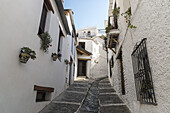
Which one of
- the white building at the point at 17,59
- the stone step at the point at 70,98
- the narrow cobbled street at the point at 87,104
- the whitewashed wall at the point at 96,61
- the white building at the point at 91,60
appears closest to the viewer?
the white building at the point at 17,59

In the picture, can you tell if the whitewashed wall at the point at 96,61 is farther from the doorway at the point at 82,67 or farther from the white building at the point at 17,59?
the white building at the point at 17,59

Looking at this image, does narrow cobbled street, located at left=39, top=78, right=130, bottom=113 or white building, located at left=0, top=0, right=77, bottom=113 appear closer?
white building, located at left=0, top=0, right=77, bottom=113

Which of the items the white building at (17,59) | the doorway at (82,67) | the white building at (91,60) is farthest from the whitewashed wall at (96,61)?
the white building at (17,59)

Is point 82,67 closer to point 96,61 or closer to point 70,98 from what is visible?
point 96,61

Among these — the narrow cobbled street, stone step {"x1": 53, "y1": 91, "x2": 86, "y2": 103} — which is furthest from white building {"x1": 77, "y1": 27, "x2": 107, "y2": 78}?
the narrow cobbled street

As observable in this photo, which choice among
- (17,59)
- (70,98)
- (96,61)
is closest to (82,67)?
(96,61)

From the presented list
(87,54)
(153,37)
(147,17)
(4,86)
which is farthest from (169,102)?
(87,54)

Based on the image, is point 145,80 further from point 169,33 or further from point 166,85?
point 169,33

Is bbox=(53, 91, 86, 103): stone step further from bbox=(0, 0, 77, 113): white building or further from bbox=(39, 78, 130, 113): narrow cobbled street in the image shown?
bbox=(0, 0, 77, 113): white building

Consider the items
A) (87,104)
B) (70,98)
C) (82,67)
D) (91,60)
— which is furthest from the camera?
(91,60)

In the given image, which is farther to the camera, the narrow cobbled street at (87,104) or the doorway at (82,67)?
the doorway at (82,67)

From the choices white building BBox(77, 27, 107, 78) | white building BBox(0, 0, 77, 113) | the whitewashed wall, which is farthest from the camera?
the whitewashed wall

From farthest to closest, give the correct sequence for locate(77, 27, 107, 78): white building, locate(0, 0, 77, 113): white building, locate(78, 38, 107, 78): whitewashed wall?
locate(78, 38, 107, 78): whitewashed wall → locate(77, 27, 107, 78): white building → locate(0, 0, 77, 113): white building

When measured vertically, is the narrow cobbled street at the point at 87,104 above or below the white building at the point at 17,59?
below
